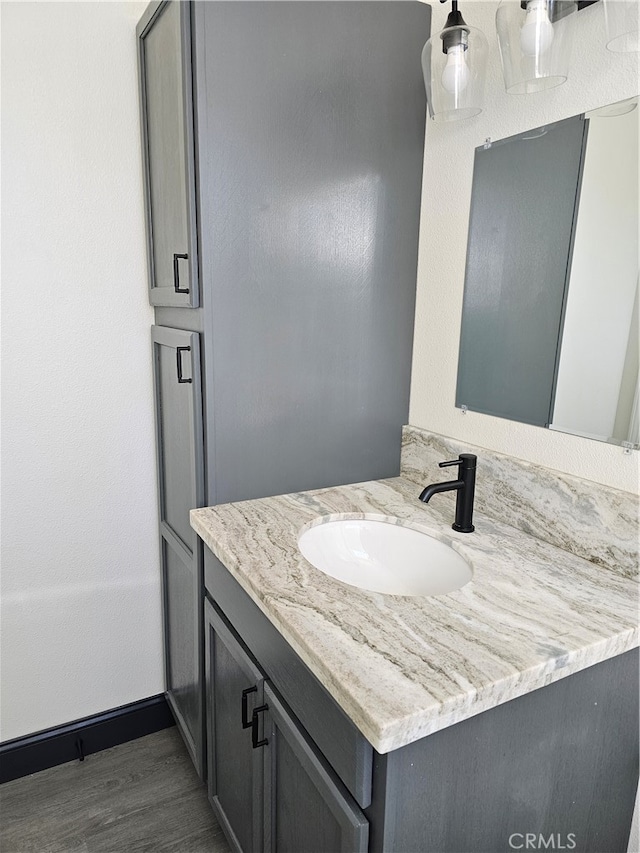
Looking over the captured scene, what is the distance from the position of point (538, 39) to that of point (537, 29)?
2 centimetres

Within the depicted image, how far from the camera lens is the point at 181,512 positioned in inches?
61.1

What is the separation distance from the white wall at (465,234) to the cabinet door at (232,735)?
0.73 m

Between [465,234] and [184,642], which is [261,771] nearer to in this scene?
[184,642]

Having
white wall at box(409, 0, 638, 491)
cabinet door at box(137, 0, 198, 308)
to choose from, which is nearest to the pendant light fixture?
white wall at box(409, 0, 638, 491)

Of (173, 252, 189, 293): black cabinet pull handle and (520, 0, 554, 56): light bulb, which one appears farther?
(173, 252, 189, 293): black cabinet pull handle

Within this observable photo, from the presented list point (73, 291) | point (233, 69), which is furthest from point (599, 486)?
point (73, 291)

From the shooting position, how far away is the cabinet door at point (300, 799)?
2.63ft

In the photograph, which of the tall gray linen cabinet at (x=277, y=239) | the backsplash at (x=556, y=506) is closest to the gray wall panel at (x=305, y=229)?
the tall gray linen cabinet at (x=277, y=239)

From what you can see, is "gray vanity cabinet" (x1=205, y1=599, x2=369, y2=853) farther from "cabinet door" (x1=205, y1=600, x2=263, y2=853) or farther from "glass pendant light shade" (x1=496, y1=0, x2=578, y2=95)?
"glass pendant light shade" (x1=496, y1=0, x2=578, y2=95)

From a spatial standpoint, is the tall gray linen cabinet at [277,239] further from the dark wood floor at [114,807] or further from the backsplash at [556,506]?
the backsplash at [556,506]

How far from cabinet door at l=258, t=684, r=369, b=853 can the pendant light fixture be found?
1.20m

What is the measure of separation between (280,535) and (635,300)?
80 cm

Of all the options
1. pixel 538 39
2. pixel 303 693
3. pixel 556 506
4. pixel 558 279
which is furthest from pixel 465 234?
pixel 303 693

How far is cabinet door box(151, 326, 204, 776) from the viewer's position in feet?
4.52
